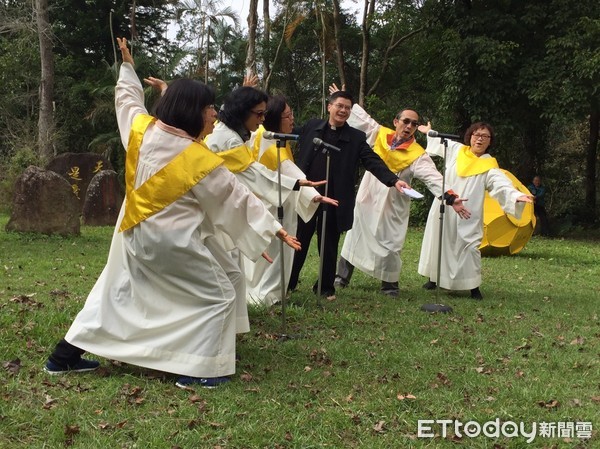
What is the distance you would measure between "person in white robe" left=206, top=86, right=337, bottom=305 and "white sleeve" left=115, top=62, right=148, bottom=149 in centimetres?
93

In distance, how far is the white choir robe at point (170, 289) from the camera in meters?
4.13

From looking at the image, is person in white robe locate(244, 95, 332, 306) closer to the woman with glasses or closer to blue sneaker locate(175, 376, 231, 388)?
the woman with glasses

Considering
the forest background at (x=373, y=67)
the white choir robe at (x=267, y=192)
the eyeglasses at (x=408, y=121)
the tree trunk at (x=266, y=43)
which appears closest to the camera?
the white choir robe at (x=267, y=192)

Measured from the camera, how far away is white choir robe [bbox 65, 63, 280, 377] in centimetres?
413

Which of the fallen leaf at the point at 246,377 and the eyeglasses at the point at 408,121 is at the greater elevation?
the eyeglasses at the point at 408,121

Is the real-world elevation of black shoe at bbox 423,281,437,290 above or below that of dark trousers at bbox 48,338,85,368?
below

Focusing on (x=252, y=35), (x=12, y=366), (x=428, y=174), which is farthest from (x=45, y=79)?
(x=12, y=366)

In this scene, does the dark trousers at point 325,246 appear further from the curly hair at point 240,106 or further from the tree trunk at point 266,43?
the tree trunk at point 266,43

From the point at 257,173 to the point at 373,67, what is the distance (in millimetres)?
19040

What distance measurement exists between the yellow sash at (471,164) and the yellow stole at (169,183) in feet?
14.4

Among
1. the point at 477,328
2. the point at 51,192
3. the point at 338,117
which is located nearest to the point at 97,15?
the point at 51,192

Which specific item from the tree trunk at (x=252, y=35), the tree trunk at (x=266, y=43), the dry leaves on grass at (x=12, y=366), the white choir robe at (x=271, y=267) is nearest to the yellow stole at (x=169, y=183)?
the dry leaves on grass at (x=12, y=366)

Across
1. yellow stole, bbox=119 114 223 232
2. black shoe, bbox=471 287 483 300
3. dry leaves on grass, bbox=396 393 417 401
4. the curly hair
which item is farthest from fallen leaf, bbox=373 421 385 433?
black shoe, bbox=471 287 483 300

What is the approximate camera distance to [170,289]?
4.21 metres
